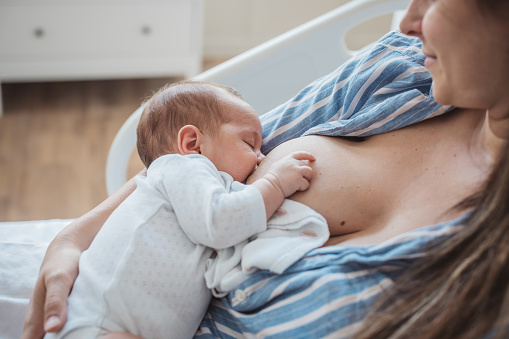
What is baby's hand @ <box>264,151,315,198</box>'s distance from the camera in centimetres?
94

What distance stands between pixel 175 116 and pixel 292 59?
1.91 feet

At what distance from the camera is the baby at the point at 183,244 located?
868 mm

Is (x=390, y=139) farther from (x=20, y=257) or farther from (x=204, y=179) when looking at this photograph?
(x=20, y=257)

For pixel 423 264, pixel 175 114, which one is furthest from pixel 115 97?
pixel 423 264

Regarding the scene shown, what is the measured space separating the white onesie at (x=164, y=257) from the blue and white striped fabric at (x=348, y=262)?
0.05 meters

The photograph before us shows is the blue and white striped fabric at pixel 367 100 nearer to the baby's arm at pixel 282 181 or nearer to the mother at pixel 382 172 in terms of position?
the mother at pixel 382 172

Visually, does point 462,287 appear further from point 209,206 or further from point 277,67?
point 277,67

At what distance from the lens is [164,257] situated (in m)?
0.90

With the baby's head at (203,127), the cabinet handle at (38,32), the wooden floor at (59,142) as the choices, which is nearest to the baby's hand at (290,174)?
the baby's head at (203,127)

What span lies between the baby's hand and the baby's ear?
0.16m

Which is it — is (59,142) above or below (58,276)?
below

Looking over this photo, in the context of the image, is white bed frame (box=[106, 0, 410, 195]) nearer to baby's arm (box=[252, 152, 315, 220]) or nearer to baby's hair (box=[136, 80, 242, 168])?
baby's hair (box=[136, 80, 242, 168])

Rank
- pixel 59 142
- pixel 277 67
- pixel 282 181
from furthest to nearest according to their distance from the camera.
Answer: pixel 59 142, pixel 277 67, pixel 282 181

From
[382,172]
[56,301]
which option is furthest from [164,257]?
[382,172]
